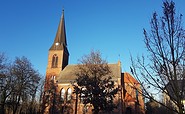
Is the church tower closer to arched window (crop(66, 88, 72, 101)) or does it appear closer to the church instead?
the church

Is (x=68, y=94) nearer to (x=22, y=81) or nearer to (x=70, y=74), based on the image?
(x=70, y=74)

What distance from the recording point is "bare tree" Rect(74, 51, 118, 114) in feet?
93.8

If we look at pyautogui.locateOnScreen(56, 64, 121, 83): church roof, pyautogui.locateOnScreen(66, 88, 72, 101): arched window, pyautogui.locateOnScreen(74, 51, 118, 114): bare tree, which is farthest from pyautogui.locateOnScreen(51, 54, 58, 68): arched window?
pyautogui.locateOnScreen(74, 51, 118, 114): bare tree

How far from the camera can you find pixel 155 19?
5.91 m

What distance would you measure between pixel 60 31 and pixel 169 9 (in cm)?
5049

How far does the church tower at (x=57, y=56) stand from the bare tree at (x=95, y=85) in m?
20.2

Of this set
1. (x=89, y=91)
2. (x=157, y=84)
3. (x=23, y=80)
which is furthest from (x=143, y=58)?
(x=23, y=80)

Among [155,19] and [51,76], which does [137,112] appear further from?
[155,19]

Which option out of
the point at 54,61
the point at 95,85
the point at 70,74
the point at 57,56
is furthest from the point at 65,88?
the point at 95,85

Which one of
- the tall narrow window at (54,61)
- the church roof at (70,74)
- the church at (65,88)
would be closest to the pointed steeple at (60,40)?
the church at (65,88)

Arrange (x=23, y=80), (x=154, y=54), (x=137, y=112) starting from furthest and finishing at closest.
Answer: (x=137, y=112) < (x=23, y=80) < (x=154, y=54)

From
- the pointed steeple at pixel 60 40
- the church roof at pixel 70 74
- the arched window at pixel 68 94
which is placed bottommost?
the arched window at pixel 68 94

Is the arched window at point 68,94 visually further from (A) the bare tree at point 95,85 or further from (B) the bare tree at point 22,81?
(A) the bare tree at point 95,85

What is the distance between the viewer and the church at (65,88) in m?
42.1
